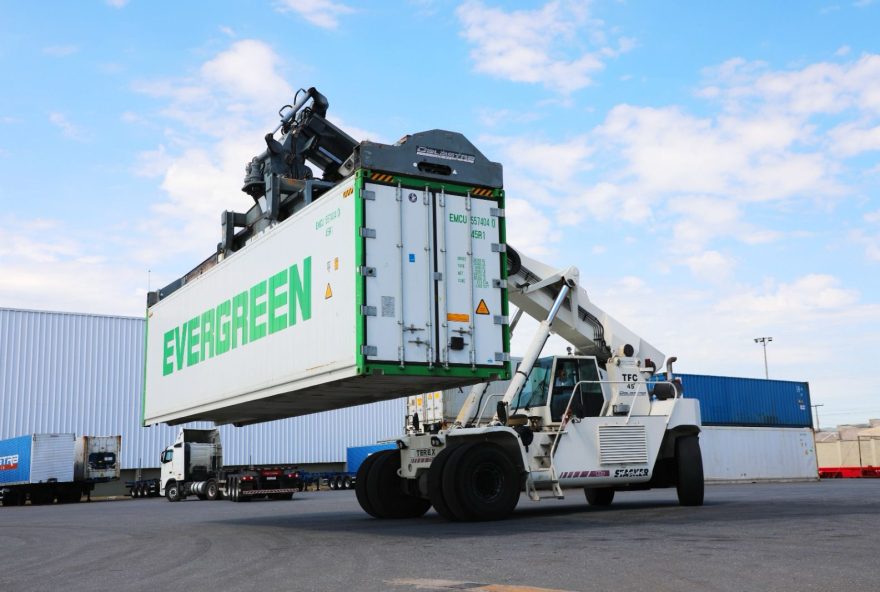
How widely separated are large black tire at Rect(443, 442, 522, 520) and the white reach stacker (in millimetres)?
17

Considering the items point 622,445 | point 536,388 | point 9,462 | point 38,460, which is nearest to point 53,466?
point 38,460

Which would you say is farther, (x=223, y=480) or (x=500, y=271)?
(x=223, y=480)

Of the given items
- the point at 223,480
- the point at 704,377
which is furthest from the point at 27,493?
the point at 704,377

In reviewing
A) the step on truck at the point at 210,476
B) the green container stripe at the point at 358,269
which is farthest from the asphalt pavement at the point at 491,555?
the step on truck at the point at 210,476

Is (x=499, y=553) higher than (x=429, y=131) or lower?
lower

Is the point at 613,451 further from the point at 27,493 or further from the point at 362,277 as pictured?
the point at 27,493

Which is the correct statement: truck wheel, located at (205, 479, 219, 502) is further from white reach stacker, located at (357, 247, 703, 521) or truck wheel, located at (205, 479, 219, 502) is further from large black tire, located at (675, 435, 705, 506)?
large black tire, located at (675, 435, 705, 506)

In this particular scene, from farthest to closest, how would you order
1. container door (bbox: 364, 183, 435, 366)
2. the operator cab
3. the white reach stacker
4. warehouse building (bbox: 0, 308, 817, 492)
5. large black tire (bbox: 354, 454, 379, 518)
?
warehouse building (bbox: 0, 308, 817, 492)
large black tire (bbox: 354, 454, 379, 518)
the operator cab
the white reach stacker
container door (bbox: 364, 183, 435, 366)

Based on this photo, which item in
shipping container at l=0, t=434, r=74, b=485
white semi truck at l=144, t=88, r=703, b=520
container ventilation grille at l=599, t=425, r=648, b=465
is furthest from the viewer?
shipping container at l=0, t=434, r=74, b=485

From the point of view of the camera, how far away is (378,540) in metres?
10.5

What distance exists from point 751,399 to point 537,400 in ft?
93.8

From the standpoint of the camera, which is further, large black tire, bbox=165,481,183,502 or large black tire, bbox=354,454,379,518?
large black tire, bbox=165,481,183,502

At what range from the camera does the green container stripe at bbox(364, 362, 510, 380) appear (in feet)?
33.3

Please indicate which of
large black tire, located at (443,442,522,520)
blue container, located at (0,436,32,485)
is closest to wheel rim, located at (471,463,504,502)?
Answer: large black tire, located at (443,442,522,520)
